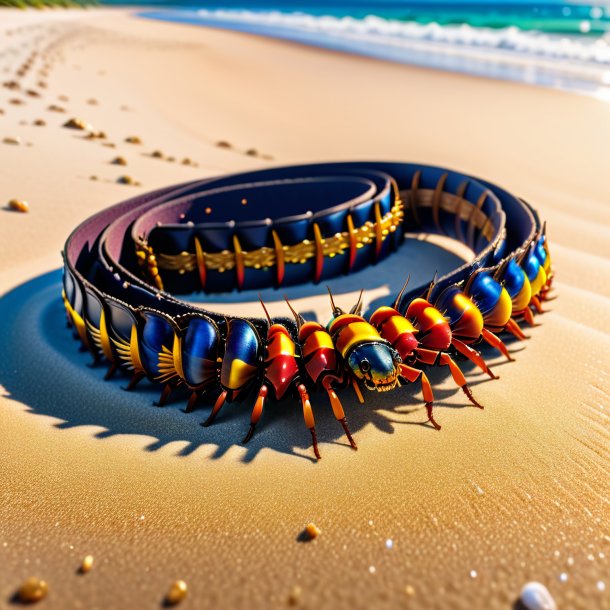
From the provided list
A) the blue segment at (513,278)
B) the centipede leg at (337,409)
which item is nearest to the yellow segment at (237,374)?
the centipede leg at (337,409)

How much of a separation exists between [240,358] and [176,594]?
5.24 feet

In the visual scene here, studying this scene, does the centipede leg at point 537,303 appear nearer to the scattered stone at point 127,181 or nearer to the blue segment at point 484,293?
the blue segment at point 484,293

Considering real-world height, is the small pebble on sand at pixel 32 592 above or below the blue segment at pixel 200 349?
below

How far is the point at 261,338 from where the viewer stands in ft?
14.3

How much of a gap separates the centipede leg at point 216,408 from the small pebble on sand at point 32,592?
1.58 meters

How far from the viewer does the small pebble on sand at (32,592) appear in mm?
3020

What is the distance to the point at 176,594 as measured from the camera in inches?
119

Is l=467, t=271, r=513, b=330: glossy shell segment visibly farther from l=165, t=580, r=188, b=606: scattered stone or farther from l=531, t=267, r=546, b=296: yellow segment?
l=165, t=580, r=188, b=606: scattered stone

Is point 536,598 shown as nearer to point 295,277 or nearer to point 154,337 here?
point 154,337

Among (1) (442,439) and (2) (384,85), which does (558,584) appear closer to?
(1) (442,439)

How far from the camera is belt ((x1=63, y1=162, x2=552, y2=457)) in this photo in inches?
166

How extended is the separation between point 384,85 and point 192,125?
9.97 meters

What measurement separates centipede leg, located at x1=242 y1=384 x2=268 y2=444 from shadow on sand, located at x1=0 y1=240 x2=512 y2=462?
7 cm

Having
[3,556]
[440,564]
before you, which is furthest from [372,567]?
[3,556]
